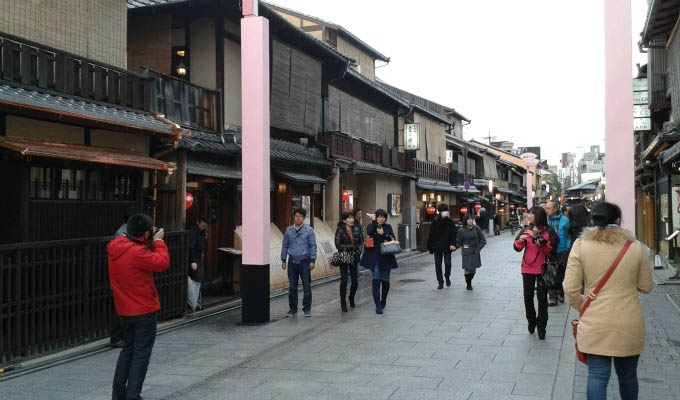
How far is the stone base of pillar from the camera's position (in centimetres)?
1026

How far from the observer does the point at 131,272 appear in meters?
5.63

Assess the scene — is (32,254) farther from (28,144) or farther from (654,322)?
(654,322)

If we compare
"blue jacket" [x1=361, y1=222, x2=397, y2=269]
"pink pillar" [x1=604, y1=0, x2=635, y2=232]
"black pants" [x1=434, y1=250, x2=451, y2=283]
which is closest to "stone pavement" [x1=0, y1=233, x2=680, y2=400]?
"blue jacket" [x1=361, y1=222, x2=397, y2=269]

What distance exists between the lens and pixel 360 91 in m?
24.2

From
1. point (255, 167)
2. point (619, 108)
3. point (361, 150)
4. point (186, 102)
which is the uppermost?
point (186, 102)

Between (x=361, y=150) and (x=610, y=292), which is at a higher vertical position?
(x=361, y=150)

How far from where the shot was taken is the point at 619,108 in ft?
25.2

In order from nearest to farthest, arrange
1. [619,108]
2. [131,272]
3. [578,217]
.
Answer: [131,272], [619,108], [578,217]

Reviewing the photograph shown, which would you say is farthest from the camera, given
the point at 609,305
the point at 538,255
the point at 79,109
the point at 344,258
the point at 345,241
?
the point at 345,241

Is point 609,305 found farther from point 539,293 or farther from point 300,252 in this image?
point 300,252

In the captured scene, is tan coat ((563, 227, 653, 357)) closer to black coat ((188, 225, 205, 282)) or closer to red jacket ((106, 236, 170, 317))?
red jacket ((106, 236, 170, 317))


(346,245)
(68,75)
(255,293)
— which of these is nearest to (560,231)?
(346,245)

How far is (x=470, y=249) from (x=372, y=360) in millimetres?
7227

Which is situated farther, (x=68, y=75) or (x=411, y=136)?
(x=411, y=136)
